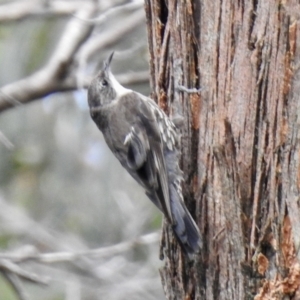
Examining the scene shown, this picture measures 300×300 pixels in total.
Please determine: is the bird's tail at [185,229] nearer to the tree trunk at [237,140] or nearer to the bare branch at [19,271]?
the tree trunk at [237,140]

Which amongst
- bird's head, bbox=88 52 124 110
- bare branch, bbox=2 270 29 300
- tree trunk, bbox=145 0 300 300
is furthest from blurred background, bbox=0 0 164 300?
tree trunk, bbox=145 0 300 300

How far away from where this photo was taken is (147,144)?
4121mm

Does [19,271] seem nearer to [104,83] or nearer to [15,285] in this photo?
[15,285]

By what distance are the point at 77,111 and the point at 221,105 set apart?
24.2 ft

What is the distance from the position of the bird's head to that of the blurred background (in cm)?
67

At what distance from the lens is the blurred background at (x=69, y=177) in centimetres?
643

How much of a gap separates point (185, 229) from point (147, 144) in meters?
0.97

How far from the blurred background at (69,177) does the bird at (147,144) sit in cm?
82

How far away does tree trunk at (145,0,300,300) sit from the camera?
2959 millimetres

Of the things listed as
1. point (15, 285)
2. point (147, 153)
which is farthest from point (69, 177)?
point (147, 153)

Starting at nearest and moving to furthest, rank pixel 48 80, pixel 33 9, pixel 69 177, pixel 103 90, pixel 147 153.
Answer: pixel 147 153 < pixel 103 90 < pixel 48 80 < pixel 33 9 < pixel 69 177

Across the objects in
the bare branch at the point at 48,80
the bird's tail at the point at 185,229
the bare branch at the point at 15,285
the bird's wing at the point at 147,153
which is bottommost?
the bird's tail at the point at 185,229

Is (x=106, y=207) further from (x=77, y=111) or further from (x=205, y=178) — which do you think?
(x=205, y=178)

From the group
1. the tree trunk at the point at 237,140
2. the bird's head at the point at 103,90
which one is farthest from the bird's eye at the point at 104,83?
the tree trunk at the point at 237,140
